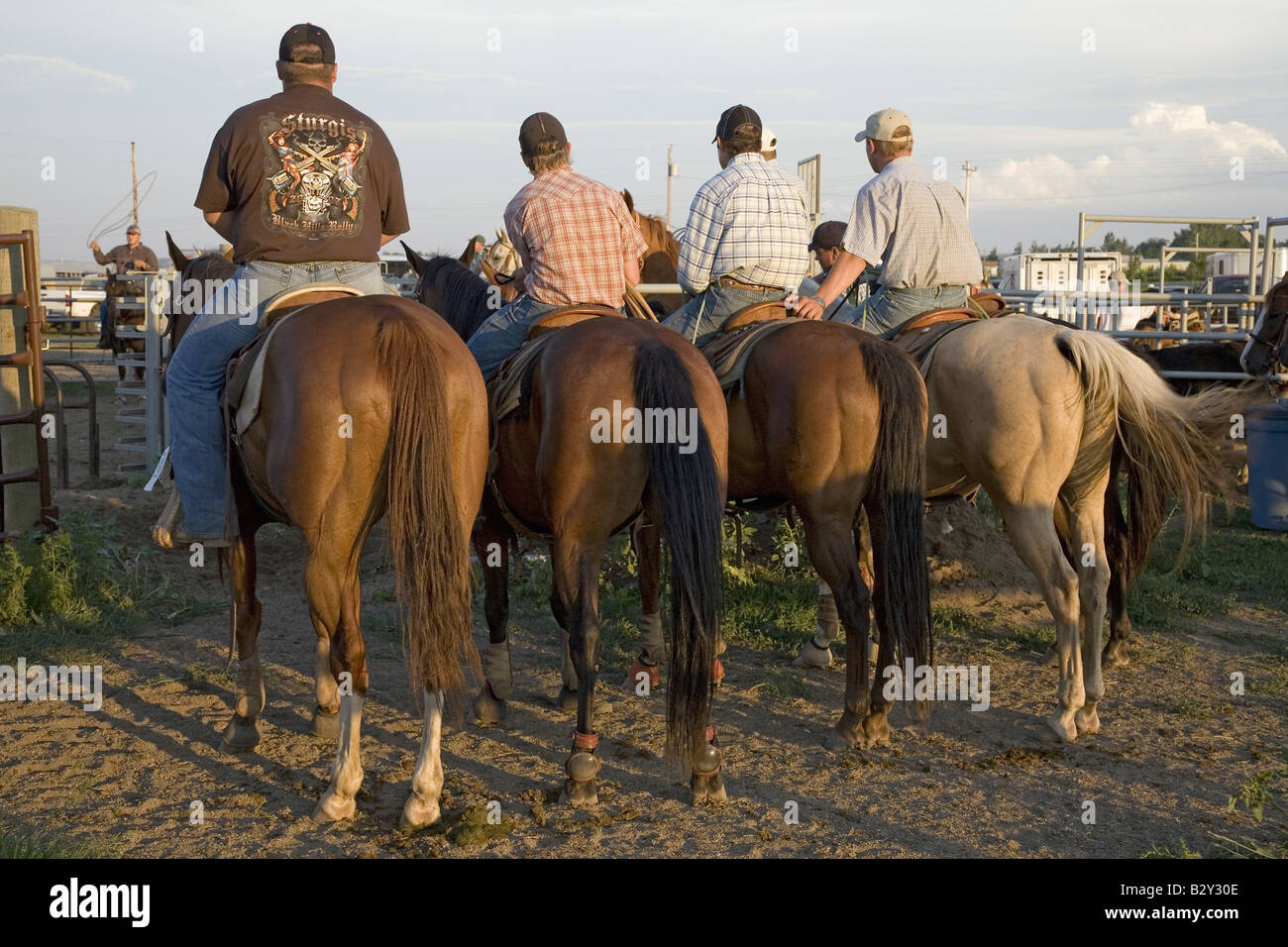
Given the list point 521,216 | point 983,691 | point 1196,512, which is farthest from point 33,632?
point 1196,512

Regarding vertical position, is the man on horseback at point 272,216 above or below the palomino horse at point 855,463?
above

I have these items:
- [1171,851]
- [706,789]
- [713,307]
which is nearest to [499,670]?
[706,789]

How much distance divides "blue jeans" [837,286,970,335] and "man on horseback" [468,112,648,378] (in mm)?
1608

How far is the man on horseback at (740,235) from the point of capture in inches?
220

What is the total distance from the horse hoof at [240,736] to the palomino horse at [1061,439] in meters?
3.55

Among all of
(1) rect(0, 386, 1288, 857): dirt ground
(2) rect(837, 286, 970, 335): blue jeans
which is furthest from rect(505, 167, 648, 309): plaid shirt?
(1) rect(0, 386, 1288, 857): dirt ground

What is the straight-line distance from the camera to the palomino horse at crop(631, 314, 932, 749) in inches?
194

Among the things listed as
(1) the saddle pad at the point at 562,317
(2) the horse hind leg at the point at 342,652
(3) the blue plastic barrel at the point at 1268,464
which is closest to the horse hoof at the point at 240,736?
(2) the horse hind leg at the point at 342,652

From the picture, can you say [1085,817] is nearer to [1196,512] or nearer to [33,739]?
[1196,512]

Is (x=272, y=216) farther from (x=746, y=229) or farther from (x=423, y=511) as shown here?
(x=746, y=229)

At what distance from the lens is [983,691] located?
→ 5672mm

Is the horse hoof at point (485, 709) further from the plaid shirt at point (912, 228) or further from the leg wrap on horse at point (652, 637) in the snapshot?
the plaid shirt at point (912, 228)

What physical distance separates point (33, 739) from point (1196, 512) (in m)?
5.71

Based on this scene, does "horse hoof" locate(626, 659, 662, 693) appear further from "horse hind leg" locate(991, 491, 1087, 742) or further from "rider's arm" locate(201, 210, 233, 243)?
"rider's arm" locate(201, 210, 233, 243)
